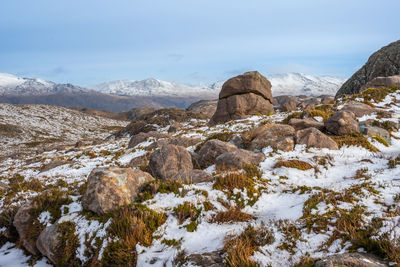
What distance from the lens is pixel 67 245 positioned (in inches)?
242

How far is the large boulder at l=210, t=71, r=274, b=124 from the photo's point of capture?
30766 mm

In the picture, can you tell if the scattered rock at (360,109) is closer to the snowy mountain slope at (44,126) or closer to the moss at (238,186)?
the moss at (238,186)

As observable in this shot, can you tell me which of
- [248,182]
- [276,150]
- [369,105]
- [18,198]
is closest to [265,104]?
[369,105]

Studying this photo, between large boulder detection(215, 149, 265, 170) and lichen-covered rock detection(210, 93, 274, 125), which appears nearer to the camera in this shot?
large boulder detection(215, 149, 265, 170)

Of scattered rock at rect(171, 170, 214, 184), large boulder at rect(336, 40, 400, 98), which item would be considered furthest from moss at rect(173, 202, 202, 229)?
large boulder at rect(336, 40, 400, 98)

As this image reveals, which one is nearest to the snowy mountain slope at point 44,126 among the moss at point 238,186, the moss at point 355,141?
the moss at point 238,186

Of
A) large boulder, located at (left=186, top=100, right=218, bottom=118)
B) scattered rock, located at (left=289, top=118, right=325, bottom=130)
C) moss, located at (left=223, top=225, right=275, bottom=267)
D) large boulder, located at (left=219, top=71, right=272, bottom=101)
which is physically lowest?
large boulder, located at (left=186, top=100, right=218, bottom=118)

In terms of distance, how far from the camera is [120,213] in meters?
6.24

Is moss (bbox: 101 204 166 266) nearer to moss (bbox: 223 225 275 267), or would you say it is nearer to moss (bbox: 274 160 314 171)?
moss (bbox: 223 225 275 267)

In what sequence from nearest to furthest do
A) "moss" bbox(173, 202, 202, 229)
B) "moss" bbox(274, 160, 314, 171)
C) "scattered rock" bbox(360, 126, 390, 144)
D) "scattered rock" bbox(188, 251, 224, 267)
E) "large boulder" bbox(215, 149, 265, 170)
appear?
"scattered rock" bbox(188, 251, 224, 267), "moss" bbox(173, 202, 202, 229), "moss" bbox(274, 160, 314, 171), "large boulder" bbox(215, 149, 265, 170), "scattered rock" bbox(360, 126, 390, 144)

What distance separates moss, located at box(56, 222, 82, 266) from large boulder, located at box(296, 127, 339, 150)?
9.65m

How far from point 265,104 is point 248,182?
1038 inches

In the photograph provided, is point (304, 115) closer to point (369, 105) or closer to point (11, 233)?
point (369, 105)

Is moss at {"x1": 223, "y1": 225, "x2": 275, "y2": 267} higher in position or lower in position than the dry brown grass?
higher
